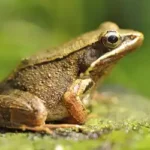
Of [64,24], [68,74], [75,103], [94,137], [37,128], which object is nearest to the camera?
[94,137]

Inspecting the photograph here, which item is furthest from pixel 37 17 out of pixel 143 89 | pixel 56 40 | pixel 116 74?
pixel 143 89

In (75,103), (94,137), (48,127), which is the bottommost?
(94,137)

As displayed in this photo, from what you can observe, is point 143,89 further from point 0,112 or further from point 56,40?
point 0,112

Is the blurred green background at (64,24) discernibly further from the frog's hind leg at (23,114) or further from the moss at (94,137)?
the frog's hind leg at (23,114)

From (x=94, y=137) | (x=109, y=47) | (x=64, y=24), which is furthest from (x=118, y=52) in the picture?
(x=64, y=24)

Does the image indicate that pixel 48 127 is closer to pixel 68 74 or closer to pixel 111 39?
pixel 68 74

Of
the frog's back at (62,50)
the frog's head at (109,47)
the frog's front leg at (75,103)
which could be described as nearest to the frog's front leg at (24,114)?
the frog's front leg at (75,103)
